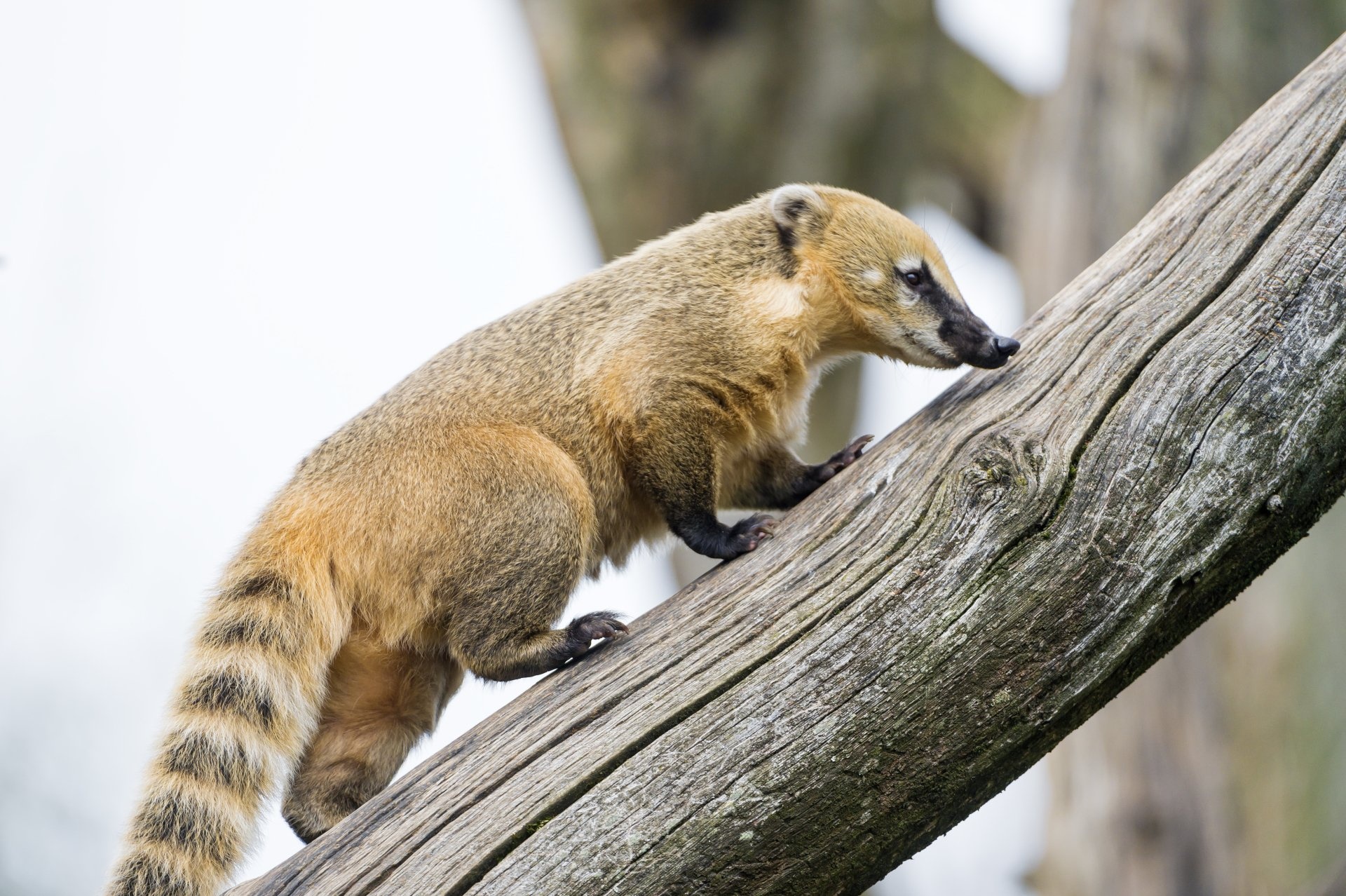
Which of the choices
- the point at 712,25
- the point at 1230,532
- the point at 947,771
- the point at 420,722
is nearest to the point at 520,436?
the point at 420,722

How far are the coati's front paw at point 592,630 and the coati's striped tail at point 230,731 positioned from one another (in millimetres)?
1076

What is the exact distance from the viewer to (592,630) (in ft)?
15.5

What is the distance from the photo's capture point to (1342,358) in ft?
12.6

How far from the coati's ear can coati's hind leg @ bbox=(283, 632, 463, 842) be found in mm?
2890

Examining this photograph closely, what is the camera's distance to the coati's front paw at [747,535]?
4.80m

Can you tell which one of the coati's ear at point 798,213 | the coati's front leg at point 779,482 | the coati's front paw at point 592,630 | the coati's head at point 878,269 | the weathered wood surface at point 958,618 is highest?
the coati's ear at point 798,213

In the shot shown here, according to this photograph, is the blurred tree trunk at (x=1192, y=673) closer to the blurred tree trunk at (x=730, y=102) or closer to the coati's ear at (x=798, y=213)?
the blurred tree trunk at (x=730, y=102)

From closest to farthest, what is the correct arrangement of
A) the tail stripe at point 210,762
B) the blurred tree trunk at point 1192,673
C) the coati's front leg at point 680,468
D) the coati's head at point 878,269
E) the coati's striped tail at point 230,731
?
the coati's striped tail at point 230,731 → the tail stripe at point 210,762 → the coati's front leg at point 680,468 → the coati's head at point 878,269 → the blurred tree trunk at point 1192,673

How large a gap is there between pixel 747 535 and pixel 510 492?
1.06 m

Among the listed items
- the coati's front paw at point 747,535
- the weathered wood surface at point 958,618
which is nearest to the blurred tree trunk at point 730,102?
the coati's front paw at point 747,535

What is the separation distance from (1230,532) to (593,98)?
10.1 metres

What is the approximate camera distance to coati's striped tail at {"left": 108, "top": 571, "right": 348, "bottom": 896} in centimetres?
427

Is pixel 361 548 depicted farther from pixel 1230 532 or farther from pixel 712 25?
pixel 712 25

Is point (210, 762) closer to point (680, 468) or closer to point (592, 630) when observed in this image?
point (592, 630)
